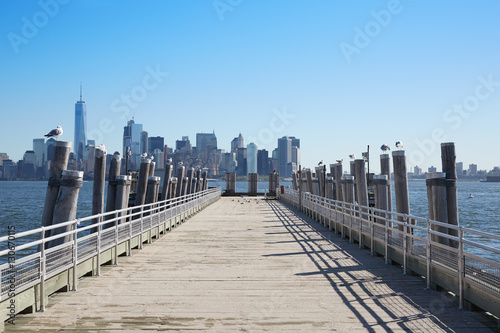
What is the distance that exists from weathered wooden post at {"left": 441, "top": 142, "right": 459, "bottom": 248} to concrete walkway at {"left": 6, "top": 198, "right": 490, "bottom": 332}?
2.41 metres

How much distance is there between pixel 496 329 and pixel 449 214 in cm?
691

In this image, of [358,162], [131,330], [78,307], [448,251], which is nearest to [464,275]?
[448,251]

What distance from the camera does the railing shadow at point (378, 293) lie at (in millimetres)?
7180

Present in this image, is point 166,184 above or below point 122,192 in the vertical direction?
above

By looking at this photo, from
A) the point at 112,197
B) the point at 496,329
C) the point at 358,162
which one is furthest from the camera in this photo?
the point at 358,162

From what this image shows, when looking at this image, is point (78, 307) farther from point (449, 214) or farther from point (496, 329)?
point (449, 214)

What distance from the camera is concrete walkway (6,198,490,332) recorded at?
23.0ft

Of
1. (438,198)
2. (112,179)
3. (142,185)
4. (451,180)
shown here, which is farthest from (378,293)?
(142,185)

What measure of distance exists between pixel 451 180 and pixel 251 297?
734 centimetres

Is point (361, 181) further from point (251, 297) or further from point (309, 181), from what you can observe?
point (309, 181)

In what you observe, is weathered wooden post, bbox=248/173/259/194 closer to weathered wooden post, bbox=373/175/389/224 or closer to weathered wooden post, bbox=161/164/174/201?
weathered wooden post, bbox=161/164/174/201

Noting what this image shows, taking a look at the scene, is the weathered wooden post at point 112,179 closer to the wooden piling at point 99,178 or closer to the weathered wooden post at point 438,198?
the wooden piling at point 99,178

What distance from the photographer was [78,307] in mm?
7945

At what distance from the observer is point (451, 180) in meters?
13.3
